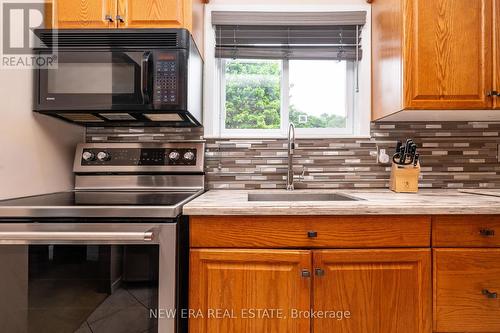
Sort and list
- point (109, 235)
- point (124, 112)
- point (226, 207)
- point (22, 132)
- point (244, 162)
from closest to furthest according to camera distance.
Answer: point (109, 235)
point (226, 207)
point (22, 132)
point (124, 112)
point (244, 162)

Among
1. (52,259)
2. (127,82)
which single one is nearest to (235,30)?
(127,82)

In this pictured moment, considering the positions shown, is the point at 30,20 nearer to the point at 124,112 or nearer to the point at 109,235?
the point at 124,112

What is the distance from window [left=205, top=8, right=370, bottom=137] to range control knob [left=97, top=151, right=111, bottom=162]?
2.09 feet

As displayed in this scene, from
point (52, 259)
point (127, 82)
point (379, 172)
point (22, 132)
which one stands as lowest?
point (52, 259)

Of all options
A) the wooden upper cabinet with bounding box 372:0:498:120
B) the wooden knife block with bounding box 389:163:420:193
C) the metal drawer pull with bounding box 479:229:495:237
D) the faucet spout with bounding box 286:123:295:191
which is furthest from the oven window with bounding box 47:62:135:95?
the metal drawer pull with bounding box 479:229:495:237

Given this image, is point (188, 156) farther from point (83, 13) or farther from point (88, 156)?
point (83, 13)

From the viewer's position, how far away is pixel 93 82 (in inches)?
55.6

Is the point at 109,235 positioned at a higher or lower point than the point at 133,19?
lower

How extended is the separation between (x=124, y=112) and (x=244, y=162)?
729 mm

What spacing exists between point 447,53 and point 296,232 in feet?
3.87

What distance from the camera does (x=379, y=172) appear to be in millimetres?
1824

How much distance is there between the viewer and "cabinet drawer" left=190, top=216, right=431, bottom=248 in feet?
3.77

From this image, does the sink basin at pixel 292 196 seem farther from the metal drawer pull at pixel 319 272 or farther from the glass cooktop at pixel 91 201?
the metal drawer pull at pixel 319 272

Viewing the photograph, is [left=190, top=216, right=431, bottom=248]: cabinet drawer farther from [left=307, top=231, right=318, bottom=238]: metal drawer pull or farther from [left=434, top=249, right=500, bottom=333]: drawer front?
[left=434, top=249, right=500, bottom=333]: drawer front
